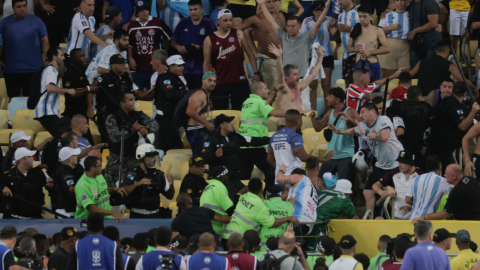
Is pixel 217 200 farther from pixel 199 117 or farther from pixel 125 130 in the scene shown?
pixel 125 130

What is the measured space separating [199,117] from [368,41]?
3707 millimetres

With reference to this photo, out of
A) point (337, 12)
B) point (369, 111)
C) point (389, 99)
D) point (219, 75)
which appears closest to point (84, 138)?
point (219, 75)

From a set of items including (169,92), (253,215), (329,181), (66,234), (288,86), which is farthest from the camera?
(288,86)

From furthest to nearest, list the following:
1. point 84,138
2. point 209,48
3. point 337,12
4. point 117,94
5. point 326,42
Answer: point 337,12, point 326,42, point 209,48, point 117,94, point 84,138

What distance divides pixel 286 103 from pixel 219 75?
167 centimetres

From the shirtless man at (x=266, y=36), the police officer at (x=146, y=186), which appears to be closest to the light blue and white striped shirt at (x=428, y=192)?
the police officer at (x=146, y=186)

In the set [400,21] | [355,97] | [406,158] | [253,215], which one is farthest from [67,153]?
[400,21]

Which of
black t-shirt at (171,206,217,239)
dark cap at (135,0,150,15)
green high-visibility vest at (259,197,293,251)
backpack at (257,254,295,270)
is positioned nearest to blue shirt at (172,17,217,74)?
dark cap at (135,0,150,15)

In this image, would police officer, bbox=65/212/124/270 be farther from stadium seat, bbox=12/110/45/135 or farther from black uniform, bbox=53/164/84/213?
stadium seat, bbox=12/110/45/135

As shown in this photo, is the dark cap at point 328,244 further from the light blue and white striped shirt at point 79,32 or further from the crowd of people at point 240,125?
the light blue and white striped shirt at point 79,32

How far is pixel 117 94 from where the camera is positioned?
39.4 ft

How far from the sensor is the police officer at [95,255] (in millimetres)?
7616

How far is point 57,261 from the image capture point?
8320mm

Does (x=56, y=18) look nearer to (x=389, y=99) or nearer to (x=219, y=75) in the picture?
(x=219, y=75)
